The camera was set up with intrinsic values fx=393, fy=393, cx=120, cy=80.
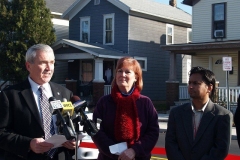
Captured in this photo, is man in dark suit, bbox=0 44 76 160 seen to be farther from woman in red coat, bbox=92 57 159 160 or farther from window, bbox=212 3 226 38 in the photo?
window, bbox=212 3 226 38

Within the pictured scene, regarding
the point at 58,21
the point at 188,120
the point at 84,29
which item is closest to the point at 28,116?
the point at 188,120

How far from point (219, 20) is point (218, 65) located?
269cm

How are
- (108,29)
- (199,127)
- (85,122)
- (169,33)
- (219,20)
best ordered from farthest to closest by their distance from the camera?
(169,33)
(108,29)
(219,20)
(199,127)
(85,122)

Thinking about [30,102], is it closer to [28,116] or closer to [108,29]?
[28,116]

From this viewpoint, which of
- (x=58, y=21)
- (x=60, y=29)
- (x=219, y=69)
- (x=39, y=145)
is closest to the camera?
(x=39, y=145)

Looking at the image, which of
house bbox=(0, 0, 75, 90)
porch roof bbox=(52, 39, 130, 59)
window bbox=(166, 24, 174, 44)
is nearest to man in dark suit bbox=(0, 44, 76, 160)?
porch roof bbox=(52, 39, 130, 59)

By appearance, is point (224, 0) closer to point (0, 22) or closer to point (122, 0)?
point (122, 0)

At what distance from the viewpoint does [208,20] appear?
→ 76.4ft

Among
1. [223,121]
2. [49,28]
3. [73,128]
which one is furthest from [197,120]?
[49,28]

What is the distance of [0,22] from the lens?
949 inches

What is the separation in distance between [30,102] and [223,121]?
2.11 meters

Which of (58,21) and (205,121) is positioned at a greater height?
(58,21)

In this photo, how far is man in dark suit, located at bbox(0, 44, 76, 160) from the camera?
370cm

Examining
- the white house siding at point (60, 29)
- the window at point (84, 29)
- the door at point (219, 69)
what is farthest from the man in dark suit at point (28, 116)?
the white house siding at point (60, 29)
